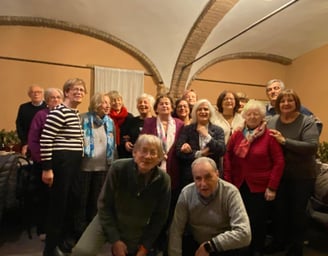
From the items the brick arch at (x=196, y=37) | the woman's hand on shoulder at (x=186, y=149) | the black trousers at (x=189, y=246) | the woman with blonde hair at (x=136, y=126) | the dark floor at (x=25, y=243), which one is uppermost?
the brick arch at (x=196, y=37)

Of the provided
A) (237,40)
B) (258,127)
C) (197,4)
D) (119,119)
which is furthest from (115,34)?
(258,127)

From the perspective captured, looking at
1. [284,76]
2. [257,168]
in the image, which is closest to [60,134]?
[257,168]

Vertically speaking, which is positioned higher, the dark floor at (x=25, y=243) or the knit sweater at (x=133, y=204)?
the knit sweater at (x=133, y=204)

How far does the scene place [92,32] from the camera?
246 inches

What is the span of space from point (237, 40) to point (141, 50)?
6.79 feet

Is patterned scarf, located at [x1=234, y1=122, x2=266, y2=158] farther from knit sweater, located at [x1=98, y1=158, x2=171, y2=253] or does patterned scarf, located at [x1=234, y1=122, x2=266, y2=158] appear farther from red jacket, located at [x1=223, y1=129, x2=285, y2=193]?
knit sweater, located at [x1=98, y1=158, x2=171, y2=253]

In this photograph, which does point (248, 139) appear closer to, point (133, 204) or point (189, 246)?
point (189, 246)

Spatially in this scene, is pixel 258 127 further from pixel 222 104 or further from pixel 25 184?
pixel 25 184

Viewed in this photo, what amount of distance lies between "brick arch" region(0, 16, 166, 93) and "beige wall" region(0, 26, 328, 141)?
87mm

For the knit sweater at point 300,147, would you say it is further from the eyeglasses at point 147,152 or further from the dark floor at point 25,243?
the eyeglasses at point 147,152

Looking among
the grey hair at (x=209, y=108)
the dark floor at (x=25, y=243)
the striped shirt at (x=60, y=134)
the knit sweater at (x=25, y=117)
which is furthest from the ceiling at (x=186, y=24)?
the striped shirt at (x=60, y=134)

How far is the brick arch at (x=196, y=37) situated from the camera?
5.16 m

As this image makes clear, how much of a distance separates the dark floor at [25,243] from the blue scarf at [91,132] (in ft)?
2.92

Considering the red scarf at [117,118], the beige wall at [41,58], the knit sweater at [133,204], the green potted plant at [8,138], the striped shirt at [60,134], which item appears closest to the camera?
the knit sweater at [133,204]
